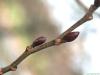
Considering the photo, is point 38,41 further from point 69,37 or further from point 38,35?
point 38,35

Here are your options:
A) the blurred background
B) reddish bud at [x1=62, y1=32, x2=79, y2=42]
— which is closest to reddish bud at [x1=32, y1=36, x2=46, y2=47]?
reddish bud at [x1=62, y1=32, x2=79, y2=42]

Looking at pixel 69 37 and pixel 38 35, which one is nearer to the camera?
pixel 69 37

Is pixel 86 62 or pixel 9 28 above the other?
pixel 9 28

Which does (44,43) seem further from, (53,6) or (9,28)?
(53,6)

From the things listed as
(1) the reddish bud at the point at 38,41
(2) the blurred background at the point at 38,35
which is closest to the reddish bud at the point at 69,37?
(1) the reddish bud at the point at 38,41

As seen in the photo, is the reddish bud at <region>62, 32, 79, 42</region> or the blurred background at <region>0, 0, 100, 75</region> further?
the blurred background at <region>0, 0, 100, 75</region>

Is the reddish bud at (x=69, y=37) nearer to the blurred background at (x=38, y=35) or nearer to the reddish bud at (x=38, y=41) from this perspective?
the reddish bud at (x=38, y=41)

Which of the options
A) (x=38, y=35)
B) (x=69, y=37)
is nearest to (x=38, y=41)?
(x=69, y=37)

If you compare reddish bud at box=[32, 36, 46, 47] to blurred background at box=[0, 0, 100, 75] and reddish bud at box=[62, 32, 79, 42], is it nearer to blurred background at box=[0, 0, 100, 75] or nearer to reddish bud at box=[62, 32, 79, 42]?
reddish bud at box=[62, 32, 79, 42]

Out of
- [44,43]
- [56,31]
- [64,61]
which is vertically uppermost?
[44,43]

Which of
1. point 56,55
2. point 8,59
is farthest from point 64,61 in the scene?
point 8,59

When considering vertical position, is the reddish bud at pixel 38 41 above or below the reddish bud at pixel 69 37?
below
